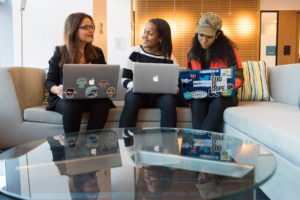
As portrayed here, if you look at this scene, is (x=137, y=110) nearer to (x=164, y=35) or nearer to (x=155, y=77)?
(x=155, y=77)

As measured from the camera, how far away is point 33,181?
24.5 inches

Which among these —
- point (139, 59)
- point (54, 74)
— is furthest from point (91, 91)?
point (139, 59)

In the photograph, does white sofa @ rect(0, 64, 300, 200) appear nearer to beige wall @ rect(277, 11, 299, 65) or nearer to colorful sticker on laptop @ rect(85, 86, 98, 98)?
colorful sticker on laptop @ rect(85, 86, 98, 98)

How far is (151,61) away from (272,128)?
1100 mm

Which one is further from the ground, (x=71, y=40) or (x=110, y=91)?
(x=71, y=40)

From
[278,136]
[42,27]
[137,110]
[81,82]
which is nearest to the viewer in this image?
[278,136]

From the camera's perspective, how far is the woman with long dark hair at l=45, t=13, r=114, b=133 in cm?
160

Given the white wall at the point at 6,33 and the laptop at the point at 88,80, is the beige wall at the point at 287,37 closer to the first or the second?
the laptop at the point at 88,80

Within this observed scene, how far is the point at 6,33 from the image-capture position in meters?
3.38

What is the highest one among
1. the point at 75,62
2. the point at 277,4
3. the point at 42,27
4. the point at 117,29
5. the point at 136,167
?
the point at 277,4

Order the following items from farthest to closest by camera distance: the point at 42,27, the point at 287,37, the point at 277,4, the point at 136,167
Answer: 1. the point at 287,37
2. the point at 277,4
3. the point at 42,27
4. the point at 136,167

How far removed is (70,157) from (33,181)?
19cm

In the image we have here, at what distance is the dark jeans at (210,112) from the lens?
5.09ft

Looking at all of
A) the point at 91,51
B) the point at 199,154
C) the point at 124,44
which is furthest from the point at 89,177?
the point at 124,44
